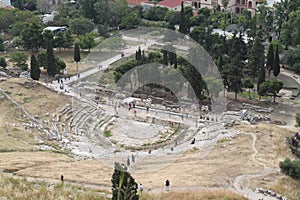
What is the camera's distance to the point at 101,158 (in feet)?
102

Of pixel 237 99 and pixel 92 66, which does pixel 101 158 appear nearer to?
pixel 237 99

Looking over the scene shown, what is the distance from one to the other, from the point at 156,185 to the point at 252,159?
713cm

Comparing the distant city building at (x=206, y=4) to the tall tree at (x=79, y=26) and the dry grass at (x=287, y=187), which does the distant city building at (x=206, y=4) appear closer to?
the tall tree at (x=79, y=26)

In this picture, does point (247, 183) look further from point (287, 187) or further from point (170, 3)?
point (170, 3)

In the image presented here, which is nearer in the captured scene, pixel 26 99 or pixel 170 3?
pixel 26 99

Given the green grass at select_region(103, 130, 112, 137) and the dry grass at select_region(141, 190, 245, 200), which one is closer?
the dry grass at select_region(141, 190, 245, 200)

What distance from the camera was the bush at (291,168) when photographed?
2586 cm

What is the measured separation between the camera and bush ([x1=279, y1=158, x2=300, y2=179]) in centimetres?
2586

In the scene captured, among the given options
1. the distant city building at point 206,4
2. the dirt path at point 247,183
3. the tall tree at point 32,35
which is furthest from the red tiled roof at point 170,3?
the dirt path at point 247,183

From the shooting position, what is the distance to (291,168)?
26078mm

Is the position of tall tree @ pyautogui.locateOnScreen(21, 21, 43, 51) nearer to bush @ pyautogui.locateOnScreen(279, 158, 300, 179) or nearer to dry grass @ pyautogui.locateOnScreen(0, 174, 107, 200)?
dry grass @ pyautogui.locateOnScreen(0, 174, 107, 200)

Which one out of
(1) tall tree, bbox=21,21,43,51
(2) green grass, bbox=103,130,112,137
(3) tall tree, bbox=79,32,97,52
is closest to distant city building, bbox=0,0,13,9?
(1) tall tree, bbox=21,21,43,51

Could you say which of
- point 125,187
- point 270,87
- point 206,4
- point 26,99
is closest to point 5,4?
point 206,4

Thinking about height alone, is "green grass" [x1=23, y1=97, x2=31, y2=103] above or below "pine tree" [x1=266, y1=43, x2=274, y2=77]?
below
